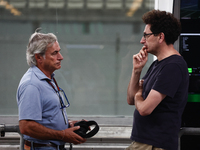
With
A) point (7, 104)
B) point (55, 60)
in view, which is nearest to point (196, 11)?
point (55, 60)

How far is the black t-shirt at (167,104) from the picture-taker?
76.1 inches

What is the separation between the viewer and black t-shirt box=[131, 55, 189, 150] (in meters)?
1.93

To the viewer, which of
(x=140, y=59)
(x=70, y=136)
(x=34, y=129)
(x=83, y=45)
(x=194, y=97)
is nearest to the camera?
(x=34, y=129)

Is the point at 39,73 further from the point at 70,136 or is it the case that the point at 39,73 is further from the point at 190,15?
the point at 190,15

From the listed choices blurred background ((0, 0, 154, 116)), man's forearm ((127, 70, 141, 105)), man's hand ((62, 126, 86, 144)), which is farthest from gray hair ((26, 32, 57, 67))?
blurred background ((0, 0, 154, 116))

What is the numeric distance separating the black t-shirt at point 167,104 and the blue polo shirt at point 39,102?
68 centimetres

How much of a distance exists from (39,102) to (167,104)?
0.94 meters

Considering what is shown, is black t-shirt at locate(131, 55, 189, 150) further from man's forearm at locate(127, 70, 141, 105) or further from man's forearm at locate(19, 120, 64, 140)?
man's forearm at locate(19, 120, 64, 140)

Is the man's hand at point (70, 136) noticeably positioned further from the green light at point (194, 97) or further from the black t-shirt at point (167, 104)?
the green light at point (194, 97)

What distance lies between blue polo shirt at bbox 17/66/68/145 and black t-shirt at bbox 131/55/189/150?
683 mm

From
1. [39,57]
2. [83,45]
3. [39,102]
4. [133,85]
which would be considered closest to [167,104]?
[133,85]

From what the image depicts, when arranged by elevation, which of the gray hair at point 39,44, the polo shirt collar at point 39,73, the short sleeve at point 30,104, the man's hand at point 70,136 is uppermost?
the gray hair at point 39,44

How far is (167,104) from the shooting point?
199cm

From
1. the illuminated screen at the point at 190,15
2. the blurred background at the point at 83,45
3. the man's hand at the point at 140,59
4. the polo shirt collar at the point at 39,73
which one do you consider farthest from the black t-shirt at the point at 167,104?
the blurred background at the point at 83,45
